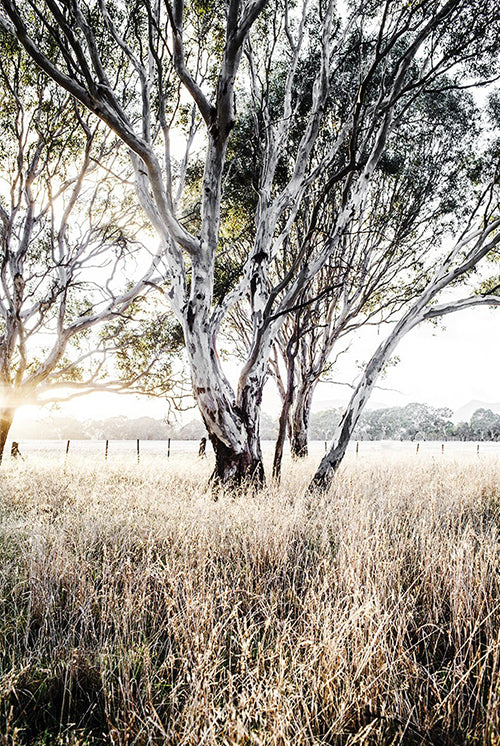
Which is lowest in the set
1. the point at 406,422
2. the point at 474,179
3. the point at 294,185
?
the point at 406,422

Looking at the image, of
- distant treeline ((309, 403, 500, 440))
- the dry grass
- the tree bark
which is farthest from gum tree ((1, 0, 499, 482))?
distant treeline ((309, 403, 500, 440))

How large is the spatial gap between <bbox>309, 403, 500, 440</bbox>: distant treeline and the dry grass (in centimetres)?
6630

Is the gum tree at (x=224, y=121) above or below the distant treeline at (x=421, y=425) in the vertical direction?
Result: above

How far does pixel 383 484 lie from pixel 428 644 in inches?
199

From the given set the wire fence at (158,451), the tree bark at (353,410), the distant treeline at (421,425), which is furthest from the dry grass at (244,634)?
the distant treeline at (421,425)

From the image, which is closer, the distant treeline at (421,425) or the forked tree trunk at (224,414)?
the forked tree trunk at (224,414)

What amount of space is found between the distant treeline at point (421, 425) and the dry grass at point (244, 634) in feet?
218

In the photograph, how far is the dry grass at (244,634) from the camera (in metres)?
1.65

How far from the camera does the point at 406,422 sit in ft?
260

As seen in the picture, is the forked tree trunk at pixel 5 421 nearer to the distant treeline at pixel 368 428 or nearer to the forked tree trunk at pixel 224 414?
the forked tree trunk at pixel 224 414

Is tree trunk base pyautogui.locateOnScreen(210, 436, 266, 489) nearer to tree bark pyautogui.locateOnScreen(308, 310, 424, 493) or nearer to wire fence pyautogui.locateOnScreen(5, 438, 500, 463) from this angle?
tree bark pyautogui.locateOnScreen(308, 310, 424, 493)

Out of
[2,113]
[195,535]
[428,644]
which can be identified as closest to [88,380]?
[2,113]

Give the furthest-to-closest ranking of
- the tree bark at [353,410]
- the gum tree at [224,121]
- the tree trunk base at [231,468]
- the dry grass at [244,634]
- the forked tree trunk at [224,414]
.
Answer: the tree bark at [353,410]
the tree trunk base at [231,468]
the forked tree trunk at [224,414]
the gum tree at [224,121]
the dry grass at [244,634]

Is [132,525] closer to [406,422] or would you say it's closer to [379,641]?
[379,641]
